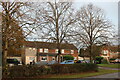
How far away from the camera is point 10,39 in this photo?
621 inches

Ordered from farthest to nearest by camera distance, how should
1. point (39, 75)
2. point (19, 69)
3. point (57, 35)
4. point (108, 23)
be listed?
1. point (108, 23)
2. point (57, 35)
3. point (39, 75)
4. point (19, 69)

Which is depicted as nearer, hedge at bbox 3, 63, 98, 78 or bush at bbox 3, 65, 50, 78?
bush at bbox 3, 65, 50, 78

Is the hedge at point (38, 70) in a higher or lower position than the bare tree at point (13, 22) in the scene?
lower

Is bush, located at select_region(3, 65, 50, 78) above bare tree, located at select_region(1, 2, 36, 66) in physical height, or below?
below

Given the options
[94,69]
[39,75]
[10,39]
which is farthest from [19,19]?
[94,69]

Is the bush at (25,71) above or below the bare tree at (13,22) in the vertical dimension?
below

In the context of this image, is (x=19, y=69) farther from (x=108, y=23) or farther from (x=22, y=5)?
(x=108, y=23)

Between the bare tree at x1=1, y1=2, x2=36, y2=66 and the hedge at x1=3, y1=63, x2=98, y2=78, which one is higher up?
the bare tree at x1=1, y1=2, x2=36, y2=66

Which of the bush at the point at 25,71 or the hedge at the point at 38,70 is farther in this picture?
the hedge at the point at 38,70

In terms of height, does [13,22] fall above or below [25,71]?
above

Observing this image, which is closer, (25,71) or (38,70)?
(25,71)

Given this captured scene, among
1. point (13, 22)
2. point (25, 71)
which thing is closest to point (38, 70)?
point (25, 71)

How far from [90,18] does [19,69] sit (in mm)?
17951

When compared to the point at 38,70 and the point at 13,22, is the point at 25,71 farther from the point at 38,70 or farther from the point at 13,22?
the point at 13,22
